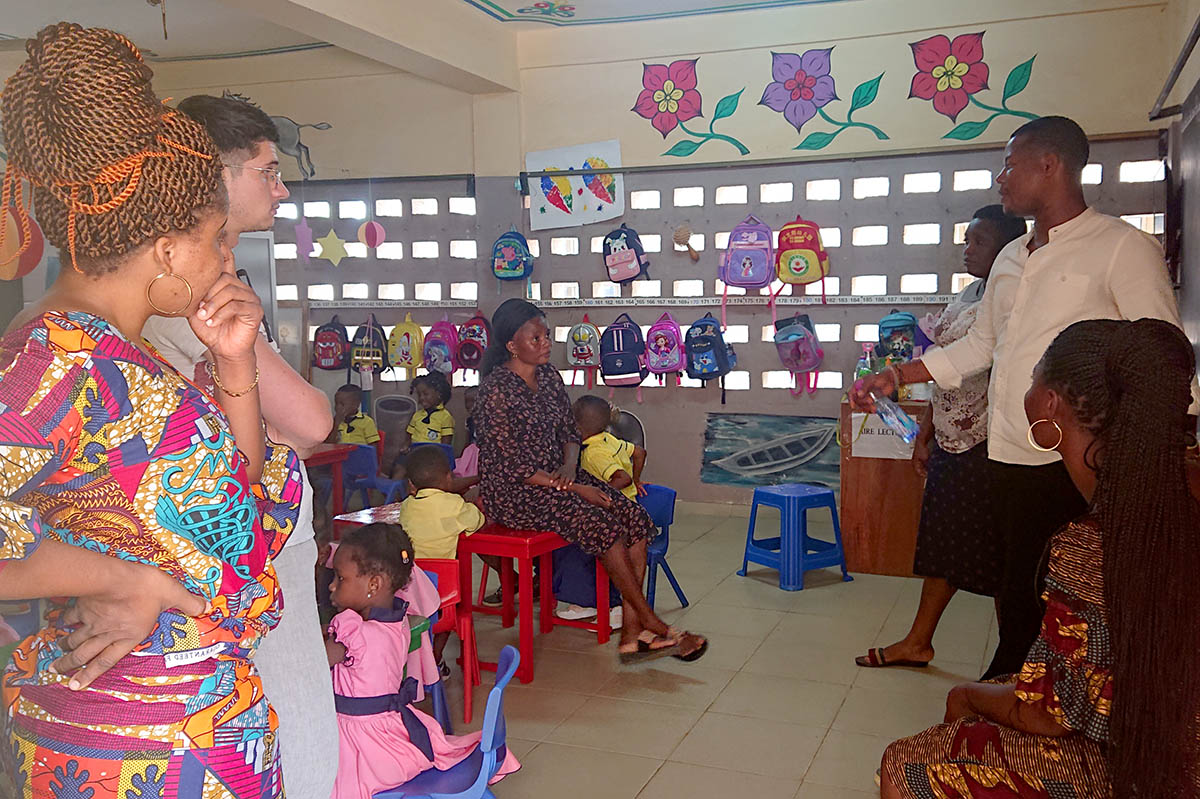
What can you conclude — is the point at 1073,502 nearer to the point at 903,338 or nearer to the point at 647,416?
the point at 903,338

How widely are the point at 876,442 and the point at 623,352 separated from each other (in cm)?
206

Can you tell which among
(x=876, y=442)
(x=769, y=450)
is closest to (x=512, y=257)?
(x=769, y=450)

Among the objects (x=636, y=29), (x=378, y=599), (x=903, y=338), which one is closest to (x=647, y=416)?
(x=903, y=338)

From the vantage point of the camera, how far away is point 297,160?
7301mm

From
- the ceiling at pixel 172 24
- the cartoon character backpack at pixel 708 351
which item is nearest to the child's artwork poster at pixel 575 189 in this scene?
the cartoon character backpack at pixel 708 351

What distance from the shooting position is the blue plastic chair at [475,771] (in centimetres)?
249

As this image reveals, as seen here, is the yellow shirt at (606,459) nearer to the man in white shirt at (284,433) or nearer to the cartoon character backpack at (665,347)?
the cartoon character backpack at (665,347)

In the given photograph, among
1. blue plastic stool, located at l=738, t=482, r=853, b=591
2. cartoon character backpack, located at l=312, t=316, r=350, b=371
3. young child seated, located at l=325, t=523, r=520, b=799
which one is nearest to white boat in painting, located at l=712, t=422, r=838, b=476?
blue plastic stool, located at l=738, t=482, r=853, b=591

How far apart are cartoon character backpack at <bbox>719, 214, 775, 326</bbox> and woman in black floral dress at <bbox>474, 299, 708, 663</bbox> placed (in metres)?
2.30

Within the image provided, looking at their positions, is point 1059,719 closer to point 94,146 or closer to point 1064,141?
point 94,146

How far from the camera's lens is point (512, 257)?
6.85 metres

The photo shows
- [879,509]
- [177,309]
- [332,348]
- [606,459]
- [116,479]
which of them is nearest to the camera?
[116,479]

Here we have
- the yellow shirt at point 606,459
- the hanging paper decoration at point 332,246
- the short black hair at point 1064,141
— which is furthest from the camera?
the hanging paper decoration at point 332,246

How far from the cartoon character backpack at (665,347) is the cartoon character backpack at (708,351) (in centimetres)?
7
